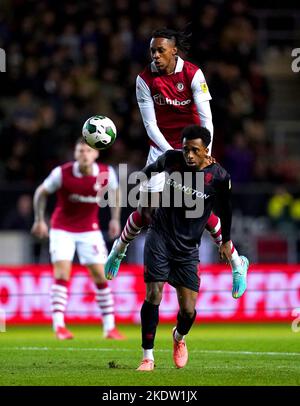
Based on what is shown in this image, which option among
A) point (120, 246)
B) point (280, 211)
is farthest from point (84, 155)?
point (280, 211)

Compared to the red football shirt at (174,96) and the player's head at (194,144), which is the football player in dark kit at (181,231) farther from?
the red football shirt at (174,96)

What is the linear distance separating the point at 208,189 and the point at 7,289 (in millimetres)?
8064

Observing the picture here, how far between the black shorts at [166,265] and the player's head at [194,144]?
0.79m

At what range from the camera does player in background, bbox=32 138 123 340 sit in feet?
47.6

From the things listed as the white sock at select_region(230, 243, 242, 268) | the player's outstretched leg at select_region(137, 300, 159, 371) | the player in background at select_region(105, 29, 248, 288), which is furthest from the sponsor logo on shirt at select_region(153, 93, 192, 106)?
the player's outstretched leg at select_region(137, 300, 159, 371)

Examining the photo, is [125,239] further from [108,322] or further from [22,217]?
[22,217]

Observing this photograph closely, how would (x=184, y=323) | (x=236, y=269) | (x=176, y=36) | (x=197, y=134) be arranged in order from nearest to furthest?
(x=197, y=134) → (x=184, y=323) → (x=176, y=36) → (x=236, y=269)

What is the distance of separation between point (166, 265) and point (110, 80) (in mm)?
12030

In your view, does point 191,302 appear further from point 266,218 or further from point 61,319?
point 266,218

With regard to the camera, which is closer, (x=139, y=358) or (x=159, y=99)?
(x=159, y=99)

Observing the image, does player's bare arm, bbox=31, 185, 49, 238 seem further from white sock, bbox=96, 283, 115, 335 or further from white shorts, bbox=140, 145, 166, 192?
white shorts, bbox=140, 145, 166, 192

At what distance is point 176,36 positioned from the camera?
10883 millimetres

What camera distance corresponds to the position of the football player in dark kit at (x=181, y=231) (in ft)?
32.9
